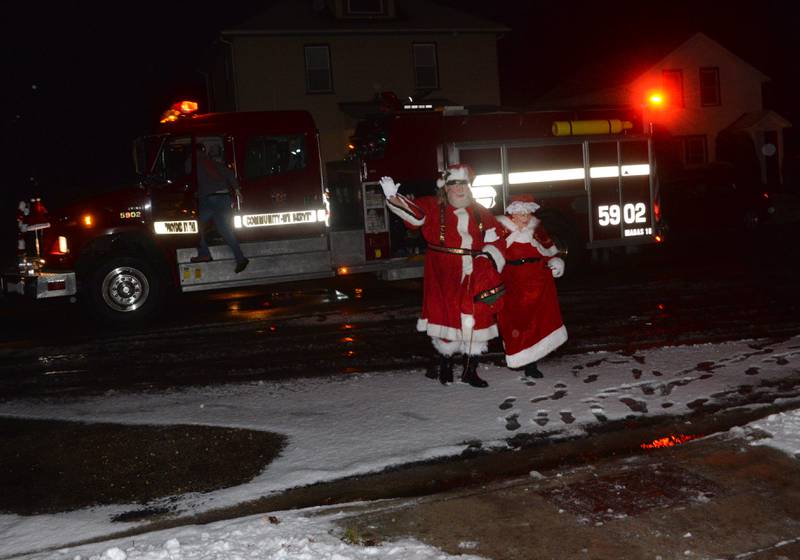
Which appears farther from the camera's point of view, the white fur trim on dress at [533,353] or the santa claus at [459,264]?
the white fur trim on dress at [533,353]

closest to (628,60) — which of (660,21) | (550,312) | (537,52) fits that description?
(660,21)

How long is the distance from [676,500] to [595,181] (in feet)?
31.0

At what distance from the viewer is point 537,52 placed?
210ft

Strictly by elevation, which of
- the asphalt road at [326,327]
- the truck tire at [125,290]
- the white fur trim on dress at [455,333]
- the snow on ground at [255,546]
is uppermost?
the truck tire at [125,290]

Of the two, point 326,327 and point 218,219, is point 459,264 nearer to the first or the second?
point 326,327

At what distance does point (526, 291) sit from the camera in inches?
283

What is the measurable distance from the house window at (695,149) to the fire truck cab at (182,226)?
95.4 feet

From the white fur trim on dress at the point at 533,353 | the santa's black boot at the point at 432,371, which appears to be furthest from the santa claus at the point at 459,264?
the santa's black boot at the point at 432,371

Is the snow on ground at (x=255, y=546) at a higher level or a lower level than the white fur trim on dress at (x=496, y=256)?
lower

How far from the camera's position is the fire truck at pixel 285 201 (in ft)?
36.8

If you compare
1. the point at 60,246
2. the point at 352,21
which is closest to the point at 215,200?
the point at 60,246

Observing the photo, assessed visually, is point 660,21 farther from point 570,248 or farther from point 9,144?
point 570,248

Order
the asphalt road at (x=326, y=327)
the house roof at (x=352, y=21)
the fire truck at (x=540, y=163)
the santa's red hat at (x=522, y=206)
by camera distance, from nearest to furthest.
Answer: the santa's red hat at (x=522, y=206), the asphalt road at (x=326, y=327), the fire truck at (x=540, y=163), the house roof at (x=352, y=21)

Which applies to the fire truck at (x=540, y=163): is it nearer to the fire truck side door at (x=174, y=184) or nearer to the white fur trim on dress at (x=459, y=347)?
the fire truck side door at (x=174, y=184)
